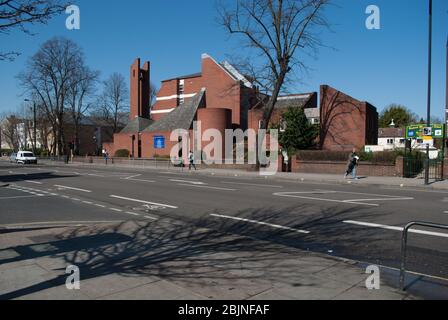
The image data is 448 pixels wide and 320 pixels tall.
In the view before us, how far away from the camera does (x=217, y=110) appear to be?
44.2 m

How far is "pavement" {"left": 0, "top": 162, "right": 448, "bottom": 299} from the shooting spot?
4773mm

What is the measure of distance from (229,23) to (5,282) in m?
28.2

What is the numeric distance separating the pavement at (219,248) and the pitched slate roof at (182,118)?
3536cm

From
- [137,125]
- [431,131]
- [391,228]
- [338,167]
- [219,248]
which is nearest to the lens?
[219,248]

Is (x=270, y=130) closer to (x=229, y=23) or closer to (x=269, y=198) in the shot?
(x=229, y=23)

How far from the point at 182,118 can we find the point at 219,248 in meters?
43.9

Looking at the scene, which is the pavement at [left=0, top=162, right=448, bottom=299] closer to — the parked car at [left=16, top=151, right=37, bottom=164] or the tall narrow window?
the parked car at [left=16, top=151, right=37, bottom=164]

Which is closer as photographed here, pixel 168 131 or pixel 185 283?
pixel 185 283

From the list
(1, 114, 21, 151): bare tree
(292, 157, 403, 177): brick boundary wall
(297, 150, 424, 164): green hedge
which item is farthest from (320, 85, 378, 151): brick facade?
(1, 114, 21, 151): bare tree

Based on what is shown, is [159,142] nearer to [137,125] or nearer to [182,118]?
[182,118]

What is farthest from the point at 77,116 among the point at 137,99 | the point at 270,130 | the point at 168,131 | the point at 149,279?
the point at 149,279

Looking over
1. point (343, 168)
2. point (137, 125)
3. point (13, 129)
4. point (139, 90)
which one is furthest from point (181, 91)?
point (13, 129)

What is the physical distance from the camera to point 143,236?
788 centimetres

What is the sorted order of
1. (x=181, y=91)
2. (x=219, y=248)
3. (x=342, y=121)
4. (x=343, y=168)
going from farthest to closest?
(x=181, y=91), (x=342, y=121), (x=343, y=168), (x=219, y=248)
